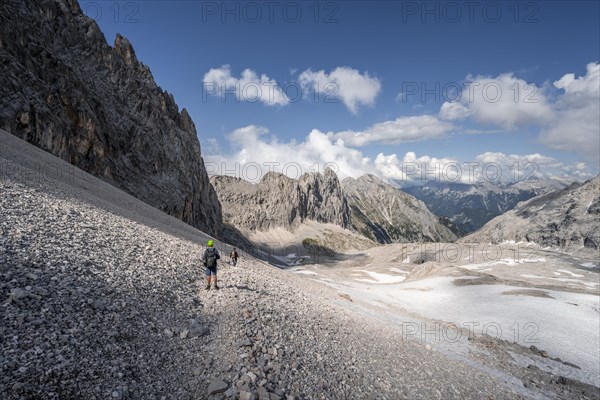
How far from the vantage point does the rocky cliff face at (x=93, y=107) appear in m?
49.5

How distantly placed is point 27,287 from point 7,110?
48.3 metres

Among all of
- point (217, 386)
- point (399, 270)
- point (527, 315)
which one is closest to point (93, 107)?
point (217, 386)

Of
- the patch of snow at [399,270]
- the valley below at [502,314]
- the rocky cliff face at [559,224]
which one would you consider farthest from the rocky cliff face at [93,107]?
the rocky cliff face at [559,224]

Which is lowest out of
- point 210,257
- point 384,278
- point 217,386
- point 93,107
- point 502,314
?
point 384,278

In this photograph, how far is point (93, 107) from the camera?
67.6 meters

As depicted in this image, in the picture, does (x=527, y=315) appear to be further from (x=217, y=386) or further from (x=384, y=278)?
(x=384, y=278)

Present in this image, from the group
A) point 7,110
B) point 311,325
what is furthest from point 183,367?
point 7,110

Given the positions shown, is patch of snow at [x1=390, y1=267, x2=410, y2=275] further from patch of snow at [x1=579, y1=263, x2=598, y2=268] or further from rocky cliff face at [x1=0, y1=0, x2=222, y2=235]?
rocky cliff face at [x1=0, y1=0, x2=222, y2=235]

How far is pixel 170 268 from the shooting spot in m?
16.4

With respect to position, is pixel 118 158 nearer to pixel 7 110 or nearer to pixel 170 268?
pixel 7 110

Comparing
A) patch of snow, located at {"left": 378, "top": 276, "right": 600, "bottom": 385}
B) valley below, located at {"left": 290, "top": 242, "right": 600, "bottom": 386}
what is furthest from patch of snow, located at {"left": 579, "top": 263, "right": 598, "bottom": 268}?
patch of snow, located at {"left": 378, "top": 276, "right": 600, "bottom": 385}

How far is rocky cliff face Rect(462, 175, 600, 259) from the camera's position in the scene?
142m

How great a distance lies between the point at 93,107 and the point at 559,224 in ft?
652

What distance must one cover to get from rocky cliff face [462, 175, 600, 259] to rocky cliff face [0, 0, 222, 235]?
164028 mm
